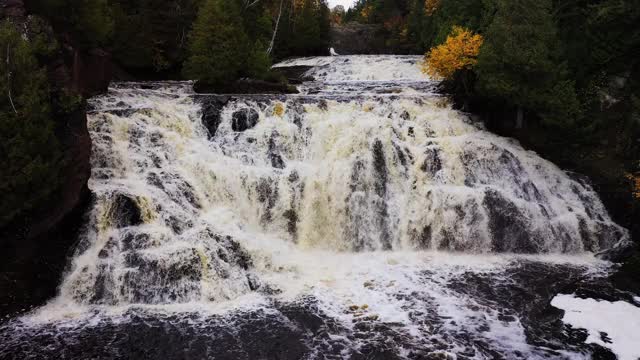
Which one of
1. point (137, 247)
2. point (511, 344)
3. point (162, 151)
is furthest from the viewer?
point (162, 151)

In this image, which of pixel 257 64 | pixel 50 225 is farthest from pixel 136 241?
pixel 257 64

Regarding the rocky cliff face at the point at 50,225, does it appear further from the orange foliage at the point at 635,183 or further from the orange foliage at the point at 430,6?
the orange foliage at the point at 430,6

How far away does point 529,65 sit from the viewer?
725 inches

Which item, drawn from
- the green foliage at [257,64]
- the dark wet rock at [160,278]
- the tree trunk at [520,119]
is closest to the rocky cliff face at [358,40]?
the green foliage at [257,64]

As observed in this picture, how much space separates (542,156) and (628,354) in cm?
1099

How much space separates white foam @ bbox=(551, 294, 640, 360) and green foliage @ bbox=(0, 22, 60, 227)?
13.9m

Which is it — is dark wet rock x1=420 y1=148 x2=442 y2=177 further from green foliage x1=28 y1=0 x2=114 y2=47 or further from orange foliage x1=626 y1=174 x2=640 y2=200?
green foliage x1=28 y1=0 x2=114 y2=47

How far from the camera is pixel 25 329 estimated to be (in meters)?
10.8

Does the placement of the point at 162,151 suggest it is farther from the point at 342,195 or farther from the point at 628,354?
the point at 628,354

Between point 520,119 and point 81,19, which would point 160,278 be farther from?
point 520,119

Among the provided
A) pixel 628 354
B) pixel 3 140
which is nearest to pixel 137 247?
pixel 3 140

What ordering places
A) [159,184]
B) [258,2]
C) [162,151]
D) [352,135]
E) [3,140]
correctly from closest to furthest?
[3,140]
[159,184]
[162,151]
[352,135]
[258,2]

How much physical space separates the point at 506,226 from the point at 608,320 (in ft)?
18.5

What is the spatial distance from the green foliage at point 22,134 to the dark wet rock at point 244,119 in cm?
756
